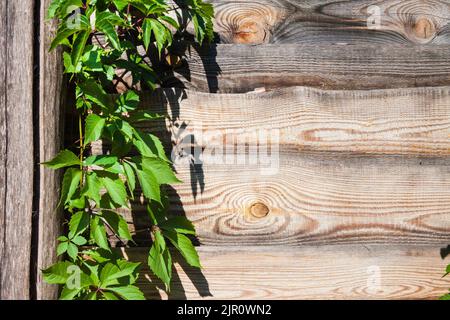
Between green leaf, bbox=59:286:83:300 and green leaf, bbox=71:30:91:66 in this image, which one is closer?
green leaf, bbox=71:30:91:66

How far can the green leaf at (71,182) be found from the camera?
1349mm

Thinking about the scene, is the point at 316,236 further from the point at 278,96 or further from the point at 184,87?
the point at 184,87

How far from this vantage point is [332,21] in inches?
69.0

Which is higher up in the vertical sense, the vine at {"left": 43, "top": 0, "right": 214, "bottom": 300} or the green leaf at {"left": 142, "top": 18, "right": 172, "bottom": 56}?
the green leaf at {"left": 142, "top": 18, "right": 172, "bottom": 56}

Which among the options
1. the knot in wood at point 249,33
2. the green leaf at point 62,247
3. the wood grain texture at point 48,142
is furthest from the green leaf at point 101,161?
the knot in wood at point 249,33

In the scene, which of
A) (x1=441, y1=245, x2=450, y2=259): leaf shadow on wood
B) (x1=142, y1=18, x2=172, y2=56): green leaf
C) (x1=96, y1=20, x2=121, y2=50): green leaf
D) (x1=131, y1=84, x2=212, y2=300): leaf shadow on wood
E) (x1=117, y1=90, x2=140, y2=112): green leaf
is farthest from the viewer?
(x1=441, y1=245, x2=450, y2=259): leaf shadow on wood

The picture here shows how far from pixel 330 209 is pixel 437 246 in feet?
1.24

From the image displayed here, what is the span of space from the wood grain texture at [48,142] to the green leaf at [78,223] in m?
0.07

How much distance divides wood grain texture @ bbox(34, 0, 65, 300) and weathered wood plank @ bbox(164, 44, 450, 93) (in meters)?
0.35

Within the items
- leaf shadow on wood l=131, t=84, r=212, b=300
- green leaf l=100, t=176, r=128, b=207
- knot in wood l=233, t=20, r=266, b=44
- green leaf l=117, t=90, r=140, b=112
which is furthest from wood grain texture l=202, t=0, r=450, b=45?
green leaf l=100, t=176, r=128, b=207

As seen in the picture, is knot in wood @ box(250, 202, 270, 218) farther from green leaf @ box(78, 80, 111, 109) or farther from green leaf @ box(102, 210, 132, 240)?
green leaf @ box(78, 80, 111, 109)

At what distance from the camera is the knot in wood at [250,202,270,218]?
167cm

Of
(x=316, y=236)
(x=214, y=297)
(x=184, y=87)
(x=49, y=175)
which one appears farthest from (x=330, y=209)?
(x=49, y=175)

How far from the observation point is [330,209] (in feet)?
5.56
